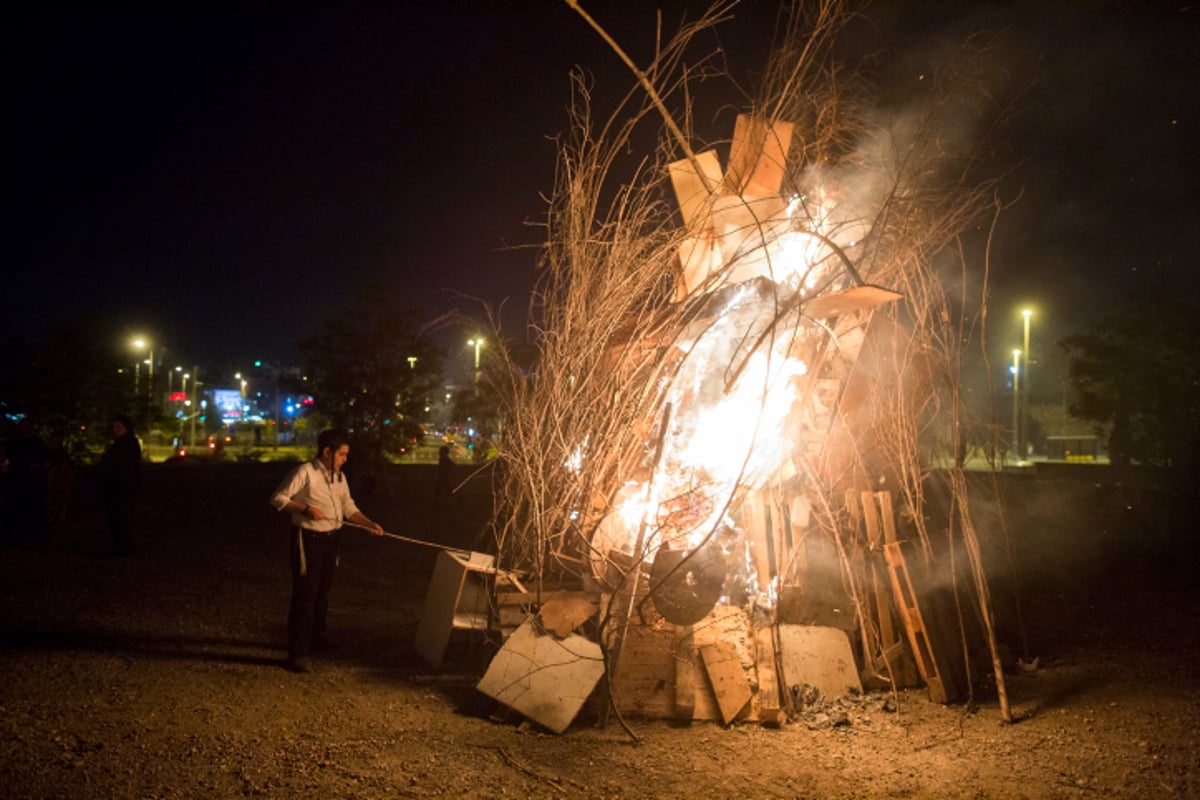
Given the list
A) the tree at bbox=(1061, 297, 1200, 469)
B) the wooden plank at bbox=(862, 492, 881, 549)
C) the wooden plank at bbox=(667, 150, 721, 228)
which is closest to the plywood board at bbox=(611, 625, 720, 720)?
the wooden plank at bbox=(862, 492, 881, 549)

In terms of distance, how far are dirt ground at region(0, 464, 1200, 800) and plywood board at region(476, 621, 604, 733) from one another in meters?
0.14

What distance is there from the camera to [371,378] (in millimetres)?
19453

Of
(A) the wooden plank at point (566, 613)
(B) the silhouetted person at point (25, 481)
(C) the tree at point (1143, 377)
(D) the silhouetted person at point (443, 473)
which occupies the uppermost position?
(C) the tree at point (1143, 377)

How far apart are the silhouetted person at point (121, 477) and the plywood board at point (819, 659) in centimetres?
826

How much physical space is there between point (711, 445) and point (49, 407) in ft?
73.4

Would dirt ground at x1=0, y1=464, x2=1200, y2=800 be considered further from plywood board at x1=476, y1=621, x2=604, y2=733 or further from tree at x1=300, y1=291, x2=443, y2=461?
tree at x1=300, y1=291, x2=443, y2=461

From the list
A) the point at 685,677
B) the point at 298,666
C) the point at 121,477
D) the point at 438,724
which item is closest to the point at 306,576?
the point at 298,666

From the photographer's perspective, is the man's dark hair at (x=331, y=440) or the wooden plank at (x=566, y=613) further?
the man's dark hair at (x=331, y=440)

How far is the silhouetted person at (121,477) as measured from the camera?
10031mm

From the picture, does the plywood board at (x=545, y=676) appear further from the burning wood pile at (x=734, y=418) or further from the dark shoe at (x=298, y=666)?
the dark shoe at (x=298, y=666)

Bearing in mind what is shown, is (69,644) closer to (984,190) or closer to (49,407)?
(984,190)

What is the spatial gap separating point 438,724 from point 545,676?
2.38 ft

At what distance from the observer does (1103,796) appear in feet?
14.1

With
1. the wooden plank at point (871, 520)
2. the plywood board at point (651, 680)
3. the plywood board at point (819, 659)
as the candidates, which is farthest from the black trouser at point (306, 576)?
the wooden plank at point (871, 520)
